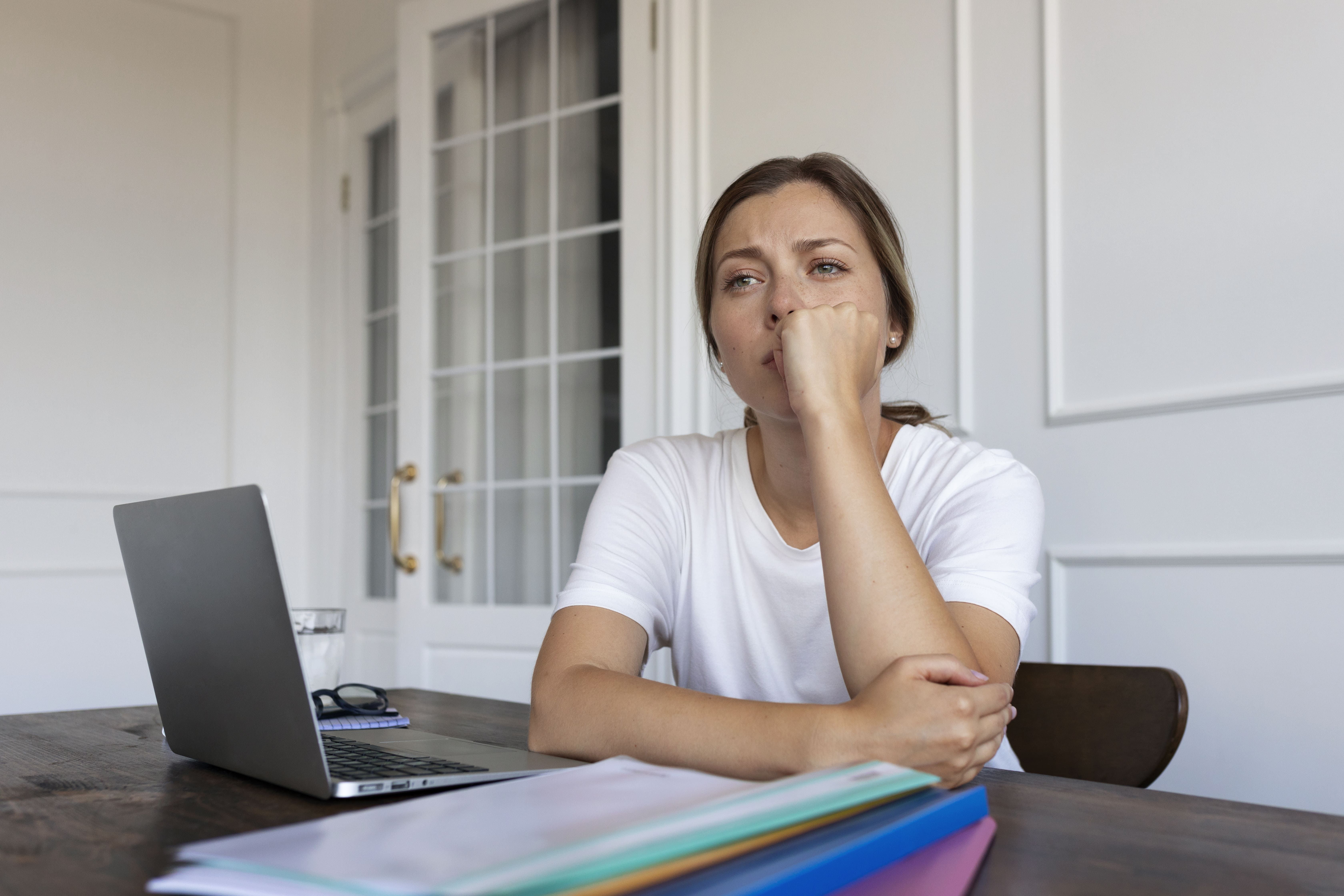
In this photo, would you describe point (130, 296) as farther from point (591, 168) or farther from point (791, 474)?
point (791, 474)

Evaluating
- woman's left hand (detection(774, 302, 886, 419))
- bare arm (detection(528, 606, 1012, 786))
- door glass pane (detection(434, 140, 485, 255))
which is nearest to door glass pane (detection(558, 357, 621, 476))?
door glass pane (detection(434, 140, 485, 255))

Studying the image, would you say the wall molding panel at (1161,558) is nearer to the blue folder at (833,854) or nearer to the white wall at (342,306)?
the blue folder at (833,854)

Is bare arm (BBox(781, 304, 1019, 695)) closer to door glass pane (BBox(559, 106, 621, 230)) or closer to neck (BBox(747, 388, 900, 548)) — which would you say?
neck (BBox(747, 388, 900, 548))

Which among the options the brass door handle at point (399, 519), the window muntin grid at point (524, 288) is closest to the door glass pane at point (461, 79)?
the window muntin grid at point (524, 288)

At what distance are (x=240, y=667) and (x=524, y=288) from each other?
231 cm

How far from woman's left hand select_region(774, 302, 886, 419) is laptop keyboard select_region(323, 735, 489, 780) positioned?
0.50m

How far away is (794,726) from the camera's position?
2.51 ft

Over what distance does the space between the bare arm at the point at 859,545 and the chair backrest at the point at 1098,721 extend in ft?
0.78

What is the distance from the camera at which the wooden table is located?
55 cm

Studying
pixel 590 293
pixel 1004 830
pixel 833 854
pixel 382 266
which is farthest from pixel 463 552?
pixel 833 854

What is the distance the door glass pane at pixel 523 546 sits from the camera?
2812 mm

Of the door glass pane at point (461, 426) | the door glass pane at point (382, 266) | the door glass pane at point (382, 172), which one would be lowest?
the door glass pane at point (461, 426)

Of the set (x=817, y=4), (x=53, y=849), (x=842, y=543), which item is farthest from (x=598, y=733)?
(x=817, y=4)

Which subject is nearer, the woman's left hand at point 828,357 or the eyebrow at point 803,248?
the woman's left hand at point 828,357
